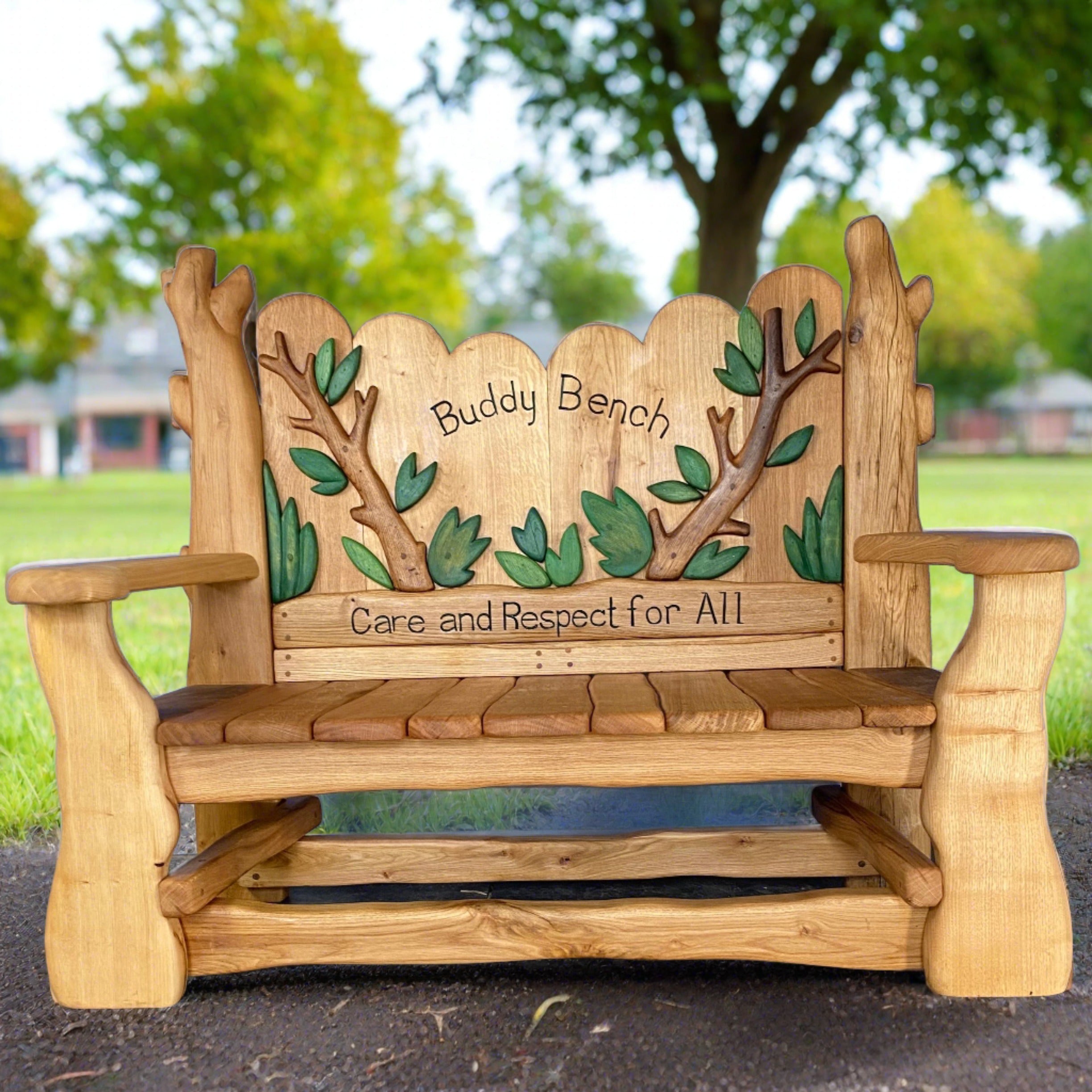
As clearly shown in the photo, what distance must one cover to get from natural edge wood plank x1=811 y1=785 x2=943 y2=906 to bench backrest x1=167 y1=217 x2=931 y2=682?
0.32 metres

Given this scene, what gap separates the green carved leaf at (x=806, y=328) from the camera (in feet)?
7.37

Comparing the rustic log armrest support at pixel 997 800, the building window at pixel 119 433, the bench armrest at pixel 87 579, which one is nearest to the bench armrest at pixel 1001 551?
the rustic log armrest support at pixel 997 800

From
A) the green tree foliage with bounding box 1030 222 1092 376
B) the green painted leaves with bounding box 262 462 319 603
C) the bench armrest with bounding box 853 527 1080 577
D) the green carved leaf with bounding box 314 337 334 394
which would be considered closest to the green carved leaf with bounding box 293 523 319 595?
the green painted leaves with bounding box 262 462 319 603

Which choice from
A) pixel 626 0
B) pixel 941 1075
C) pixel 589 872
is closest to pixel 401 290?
pixel 626 0

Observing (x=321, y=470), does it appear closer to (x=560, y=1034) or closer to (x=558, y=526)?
(x=558, y=526)

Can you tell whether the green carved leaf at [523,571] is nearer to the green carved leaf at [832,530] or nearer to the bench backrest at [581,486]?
the bench backrest at [581,486]

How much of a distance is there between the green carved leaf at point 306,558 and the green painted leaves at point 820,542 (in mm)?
983

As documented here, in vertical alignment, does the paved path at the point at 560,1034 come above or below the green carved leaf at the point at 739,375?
below

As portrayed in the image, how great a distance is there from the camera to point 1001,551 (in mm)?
1775

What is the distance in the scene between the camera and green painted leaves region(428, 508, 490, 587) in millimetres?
2281

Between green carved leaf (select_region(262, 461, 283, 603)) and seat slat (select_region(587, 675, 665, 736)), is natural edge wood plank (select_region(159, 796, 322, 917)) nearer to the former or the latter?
green carved leaf (select_region(262, 461, 283, 603))

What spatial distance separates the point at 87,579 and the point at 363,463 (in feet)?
2.18

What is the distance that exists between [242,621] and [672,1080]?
1.22 metres

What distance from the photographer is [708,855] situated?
A: 2402 millimetres
